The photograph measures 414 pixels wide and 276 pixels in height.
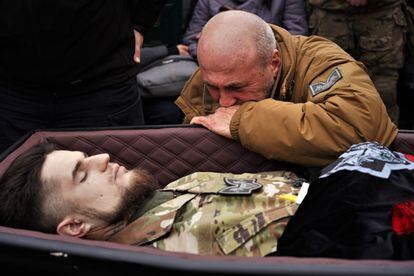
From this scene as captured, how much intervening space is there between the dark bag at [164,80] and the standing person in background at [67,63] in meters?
0.80

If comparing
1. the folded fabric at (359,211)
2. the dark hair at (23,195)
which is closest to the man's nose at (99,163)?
the dark hair at (23,195)

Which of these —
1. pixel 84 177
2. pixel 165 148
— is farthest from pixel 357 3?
pixel 84 177

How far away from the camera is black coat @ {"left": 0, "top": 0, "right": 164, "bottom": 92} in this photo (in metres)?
2.25

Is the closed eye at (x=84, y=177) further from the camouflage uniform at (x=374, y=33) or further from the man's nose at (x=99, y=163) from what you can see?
the camouflage uniform at (x=374, y=33)

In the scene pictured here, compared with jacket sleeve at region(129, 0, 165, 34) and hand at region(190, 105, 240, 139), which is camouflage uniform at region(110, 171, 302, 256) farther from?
jacket sleeve at region(129, 0, 165, 34)

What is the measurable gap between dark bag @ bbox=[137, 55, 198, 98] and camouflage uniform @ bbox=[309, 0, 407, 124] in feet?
2.94

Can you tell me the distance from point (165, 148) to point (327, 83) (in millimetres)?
680

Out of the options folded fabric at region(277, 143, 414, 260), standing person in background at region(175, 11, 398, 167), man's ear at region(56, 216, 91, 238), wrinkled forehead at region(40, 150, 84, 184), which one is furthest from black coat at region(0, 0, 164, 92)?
folded fabric at region(277, 143, 414, 260)

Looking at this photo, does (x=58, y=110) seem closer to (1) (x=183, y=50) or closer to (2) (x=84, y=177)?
(2) (x=84, y=177)

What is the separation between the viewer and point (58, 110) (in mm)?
2469

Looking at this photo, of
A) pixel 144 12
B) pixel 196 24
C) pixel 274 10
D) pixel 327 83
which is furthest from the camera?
pixel 196 24

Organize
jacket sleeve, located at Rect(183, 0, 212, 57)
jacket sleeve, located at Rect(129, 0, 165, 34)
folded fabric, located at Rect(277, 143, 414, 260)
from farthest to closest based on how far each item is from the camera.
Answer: jacket sleeve, located at Rect(183, 0, 212, 57), jacket sleeve, located at Rect(129, 0, 165, 34), folded fabric, located at Rect(277, 143, 414, 260)

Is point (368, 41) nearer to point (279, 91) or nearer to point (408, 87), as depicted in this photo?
point (408, 87)

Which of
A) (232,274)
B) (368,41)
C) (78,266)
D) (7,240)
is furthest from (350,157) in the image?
(368,41)
